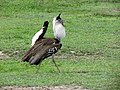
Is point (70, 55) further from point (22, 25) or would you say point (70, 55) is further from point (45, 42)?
point (22, 25)

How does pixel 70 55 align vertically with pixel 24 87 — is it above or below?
below

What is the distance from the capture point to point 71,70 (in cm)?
1354

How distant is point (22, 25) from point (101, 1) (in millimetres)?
6655

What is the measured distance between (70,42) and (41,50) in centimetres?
521

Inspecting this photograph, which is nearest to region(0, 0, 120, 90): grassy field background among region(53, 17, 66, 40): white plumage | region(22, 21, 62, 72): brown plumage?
region(22, 21, 62, 72): brown plumage

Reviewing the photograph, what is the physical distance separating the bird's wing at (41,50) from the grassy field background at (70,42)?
30 cm

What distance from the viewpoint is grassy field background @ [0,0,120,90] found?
11.9 m

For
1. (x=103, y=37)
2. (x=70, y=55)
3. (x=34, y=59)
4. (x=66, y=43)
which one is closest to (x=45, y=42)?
(x=34, y=59)

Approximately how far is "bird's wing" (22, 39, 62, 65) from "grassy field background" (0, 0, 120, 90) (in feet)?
0.99

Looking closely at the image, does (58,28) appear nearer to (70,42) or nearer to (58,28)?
(58,28)

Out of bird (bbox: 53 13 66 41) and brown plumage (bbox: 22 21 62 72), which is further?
bird (bbox: 53 13 66 41)

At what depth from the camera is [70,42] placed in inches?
711

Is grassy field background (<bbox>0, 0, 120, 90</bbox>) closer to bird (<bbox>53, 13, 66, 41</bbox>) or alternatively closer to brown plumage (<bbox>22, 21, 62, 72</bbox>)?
brown plumage (<bbox>22, 21, 62, 72</bbox>)

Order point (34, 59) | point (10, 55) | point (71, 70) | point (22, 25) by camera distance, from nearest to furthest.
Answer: point (34, 59) → point (71, 70) → point (10, 55) → point (22, 25)
